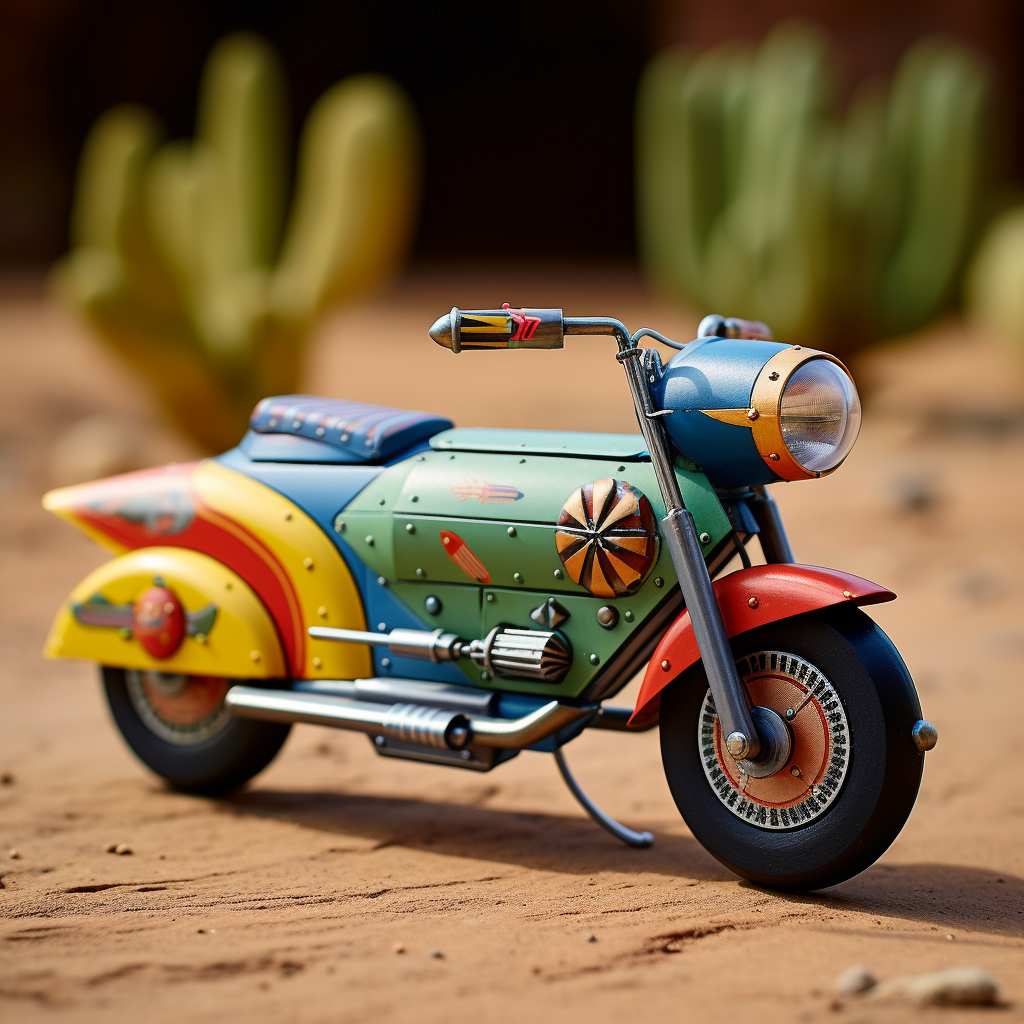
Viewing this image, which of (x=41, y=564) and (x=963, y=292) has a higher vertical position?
(x=963, y=292)

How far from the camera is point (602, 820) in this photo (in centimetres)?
347

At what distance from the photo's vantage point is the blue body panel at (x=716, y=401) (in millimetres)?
3043

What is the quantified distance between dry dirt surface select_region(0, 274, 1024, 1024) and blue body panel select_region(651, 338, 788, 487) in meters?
0.98

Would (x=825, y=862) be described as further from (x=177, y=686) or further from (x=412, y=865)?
(x=177, y=686)

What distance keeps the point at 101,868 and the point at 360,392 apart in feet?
28.0

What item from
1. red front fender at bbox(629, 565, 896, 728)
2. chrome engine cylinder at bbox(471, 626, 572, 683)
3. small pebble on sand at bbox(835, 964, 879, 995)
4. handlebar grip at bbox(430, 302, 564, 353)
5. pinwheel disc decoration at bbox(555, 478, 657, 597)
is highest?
handlebar grip at bbox(430, 302, 564, 353)

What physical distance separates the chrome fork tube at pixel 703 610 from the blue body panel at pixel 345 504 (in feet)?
2.46

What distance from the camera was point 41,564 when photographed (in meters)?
7.39

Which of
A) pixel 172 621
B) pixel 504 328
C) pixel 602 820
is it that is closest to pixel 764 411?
pixel 504 328

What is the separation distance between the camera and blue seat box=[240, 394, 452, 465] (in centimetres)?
368

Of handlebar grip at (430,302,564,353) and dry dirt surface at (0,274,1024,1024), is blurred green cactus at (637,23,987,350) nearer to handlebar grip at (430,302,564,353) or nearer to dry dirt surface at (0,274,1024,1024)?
dry dirt surface at (0,274,1024,1024)

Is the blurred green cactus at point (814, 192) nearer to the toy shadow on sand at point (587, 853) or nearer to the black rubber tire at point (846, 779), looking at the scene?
the toy shadow on sand at point (587, 853)

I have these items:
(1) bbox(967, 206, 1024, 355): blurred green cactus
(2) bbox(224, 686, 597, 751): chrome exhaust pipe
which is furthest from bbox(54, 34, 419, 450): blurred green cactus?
(2) bbox(224, 686, 597, 751): chrome exhaust pipe

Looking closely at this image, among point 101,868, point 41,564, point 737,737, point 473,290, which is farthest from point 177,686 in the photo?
point 473,290
